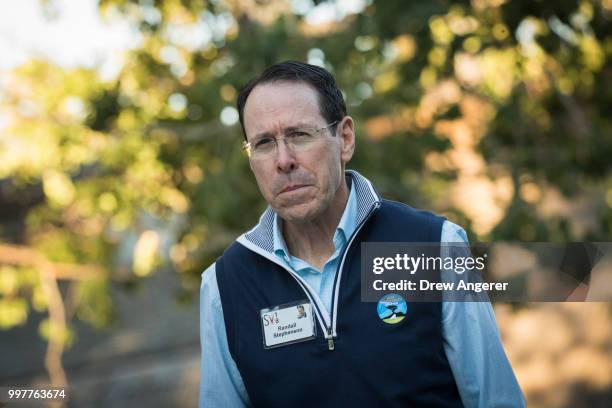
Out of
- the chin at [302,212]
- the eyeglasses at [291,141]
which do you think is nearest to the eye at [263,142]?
the eyeglasses at [291,141]

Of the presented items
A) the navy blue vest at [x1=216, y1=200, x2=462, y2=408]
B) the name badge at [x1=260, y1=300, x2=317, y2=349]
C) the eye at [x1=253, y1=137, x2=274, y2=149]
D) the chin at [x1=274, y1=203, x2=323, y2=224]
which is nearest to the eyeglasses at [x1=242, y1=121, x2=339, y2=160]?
the eye at [x1=253, y1=137, x2=274, y2=149]

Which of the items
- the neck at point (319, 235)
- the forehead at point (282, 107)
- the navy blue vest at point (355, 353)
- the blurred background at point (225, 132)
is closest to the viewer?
the navy blue vest at point (355, 353)

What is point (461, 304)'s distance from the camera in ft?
6.47

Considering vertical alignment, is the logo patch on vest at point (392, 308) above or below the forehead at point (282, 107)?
below

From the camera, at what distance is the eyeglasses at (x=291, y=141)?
207cm

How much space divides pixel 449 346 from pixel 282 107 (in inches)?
30.4

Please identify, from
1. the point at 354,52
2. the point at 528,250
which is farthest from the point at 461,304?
the point at 354,52

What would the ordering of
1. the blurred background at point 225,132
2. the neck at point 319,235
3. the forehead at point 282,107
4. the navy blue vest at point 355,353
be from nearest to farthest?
the navy blue vest at point 355,353, the forehead at point 282,107, the neck at point 319,235, the blurred background at point 225,132

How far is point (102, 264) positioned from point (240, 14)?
278cm

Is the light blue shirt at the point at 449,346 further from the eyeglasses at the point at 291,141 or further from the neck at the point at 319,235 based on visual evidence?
the eyeglasses at the point at 291,141

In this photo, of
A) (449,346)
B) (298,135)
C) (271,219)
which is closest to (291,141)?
(298,135)

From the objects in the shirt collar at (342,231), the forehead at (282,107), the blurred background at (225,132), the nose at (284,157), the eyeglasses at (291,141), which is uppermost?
the blurred background at (225,132)

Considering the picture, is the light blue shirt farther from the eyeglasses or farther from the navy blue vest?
the eyeglasses

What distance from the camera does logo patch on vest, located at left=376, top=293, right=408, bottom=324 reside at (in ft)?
6.45
